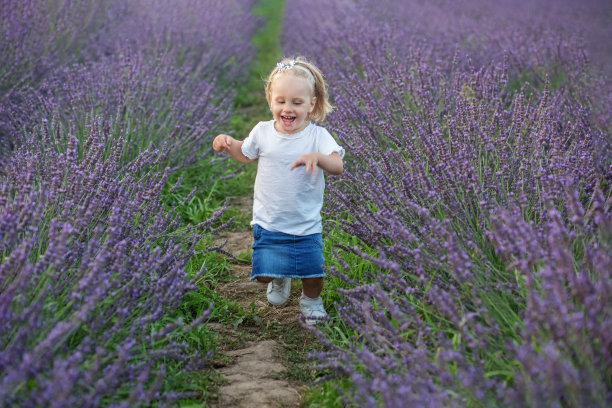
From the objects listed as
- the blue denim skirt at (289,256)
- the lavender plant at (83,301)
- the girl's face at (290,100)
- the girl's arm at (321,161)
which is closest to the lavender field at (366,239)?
the lavender plant at (83,301)

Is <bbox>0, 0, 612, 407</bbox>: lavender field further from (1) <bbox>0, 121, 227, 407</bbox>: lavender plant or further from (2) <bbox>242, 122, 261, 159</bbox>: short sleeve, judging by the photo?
(2) <bbox>242, 122, 261, 159</bbox>: short sleeve

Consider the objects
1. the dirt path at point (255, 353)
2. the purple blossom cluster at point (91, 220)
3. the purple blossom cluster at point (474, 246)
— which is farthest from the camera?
the dirt path at point (255, 353)

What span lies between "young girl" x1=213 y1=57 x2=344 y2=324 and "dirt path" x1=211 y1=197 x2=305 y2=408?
18 centimetres

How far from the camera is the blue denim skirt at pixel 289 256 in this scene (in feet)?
7.94

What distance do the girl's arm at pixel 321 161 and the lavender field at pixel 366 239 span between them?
0.82 feet

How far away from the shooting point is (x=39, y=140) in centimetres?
321

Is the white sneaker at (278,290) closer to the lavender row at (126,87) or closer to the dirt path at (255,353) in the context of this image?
the dirt path at (255,353)

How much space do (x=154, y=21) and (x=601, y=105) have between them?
4848mm

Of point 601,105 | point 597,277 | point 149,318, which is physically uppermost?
point 601,105

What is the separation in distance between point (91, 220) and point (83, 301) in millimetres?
412

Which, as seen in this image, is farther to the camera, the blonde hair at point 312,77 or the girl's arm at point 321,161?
the blonde hair at point 312,77

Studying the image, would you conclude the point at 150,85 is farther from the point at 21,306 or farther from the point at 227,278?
the point at 21,306

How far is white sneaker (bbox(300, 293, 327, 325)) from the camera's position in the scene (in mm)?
2451

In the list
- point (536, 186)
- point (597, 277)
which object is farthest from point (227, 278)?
point (597, 277)
